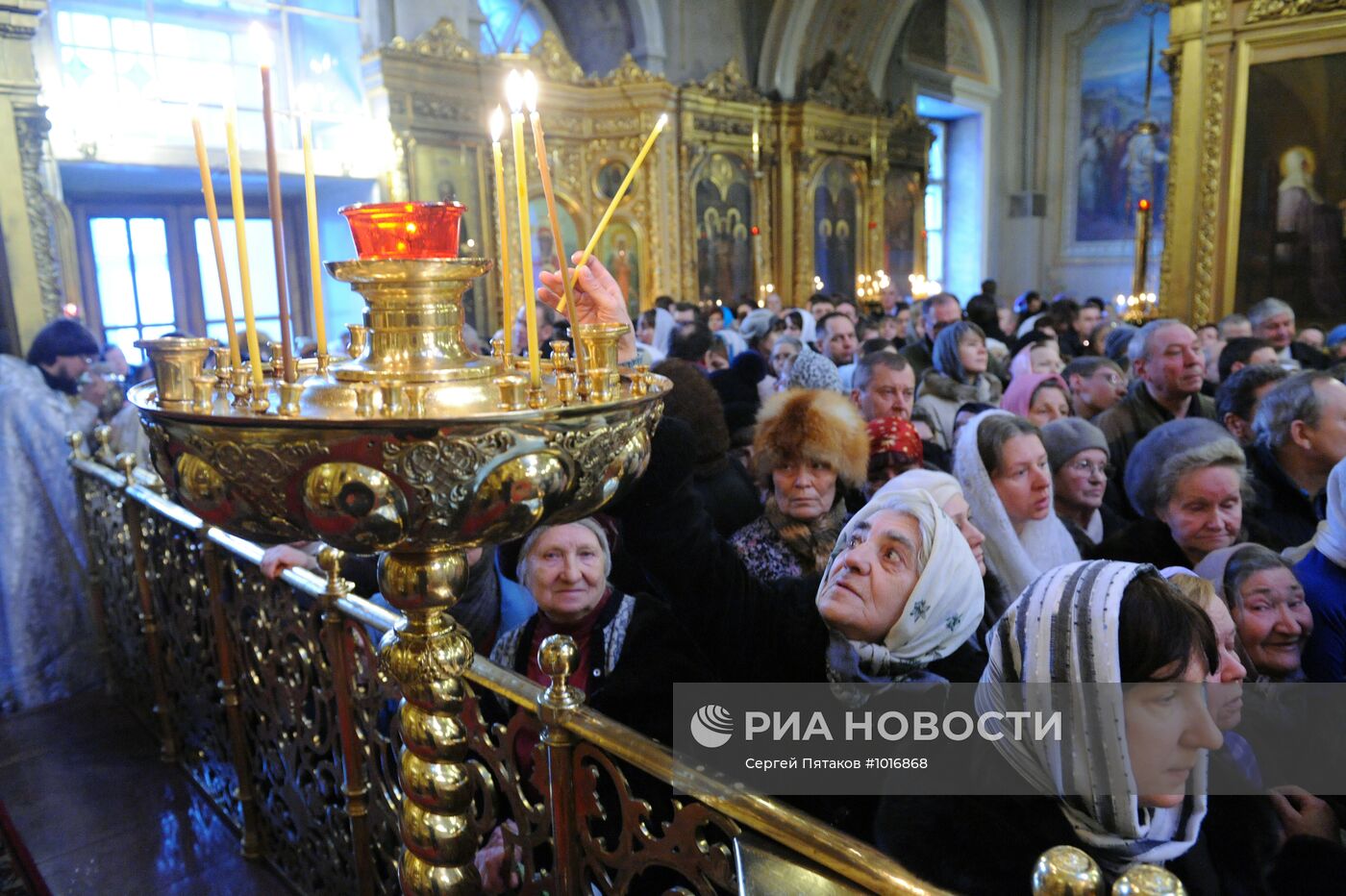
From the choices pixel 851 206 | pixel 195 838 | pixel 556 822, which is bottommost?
pixel 195 838

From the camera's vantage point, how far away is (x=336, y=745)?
219 cm

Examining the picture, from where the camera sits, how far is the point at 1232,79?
7746mm

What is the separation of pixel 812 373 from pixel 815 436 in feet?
5.00

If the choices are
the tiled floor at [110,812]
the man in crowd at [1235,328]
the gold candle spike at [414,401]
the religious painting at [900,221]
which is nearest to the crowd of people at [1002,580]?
the gold candle spike at [414,401]

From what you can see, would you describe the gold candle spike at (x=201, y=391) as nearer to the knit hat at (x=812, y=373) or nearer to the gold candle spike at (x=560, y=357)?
the gold candle spike at (x=560, y=357)

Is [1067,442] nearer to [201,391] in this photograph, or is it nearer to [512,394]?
[512,394]

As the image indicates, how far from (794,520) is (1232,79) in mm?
7579

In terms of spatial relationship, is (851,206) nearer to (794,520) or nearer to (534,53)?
(534,53)

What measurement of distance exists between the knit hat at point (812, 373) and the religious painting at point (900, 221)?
11306 mm

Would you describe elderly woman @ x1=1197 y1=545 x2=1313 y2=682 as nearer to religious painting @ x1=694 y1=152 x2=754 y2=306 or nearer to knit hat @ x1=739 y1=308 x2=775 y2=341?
knit hat @ x1=739 y1=308 x2=775 y2=341

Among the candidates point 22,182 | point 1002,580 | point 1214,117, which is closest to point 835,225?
point 1214,117

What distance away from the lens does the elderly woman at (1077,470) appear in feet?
8.76

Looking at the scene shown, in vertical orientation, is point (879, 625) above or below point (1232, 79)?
below

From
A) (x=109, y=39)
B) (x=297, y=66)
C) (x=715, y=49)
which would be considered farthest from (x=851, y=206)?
(x=109, y=39)
